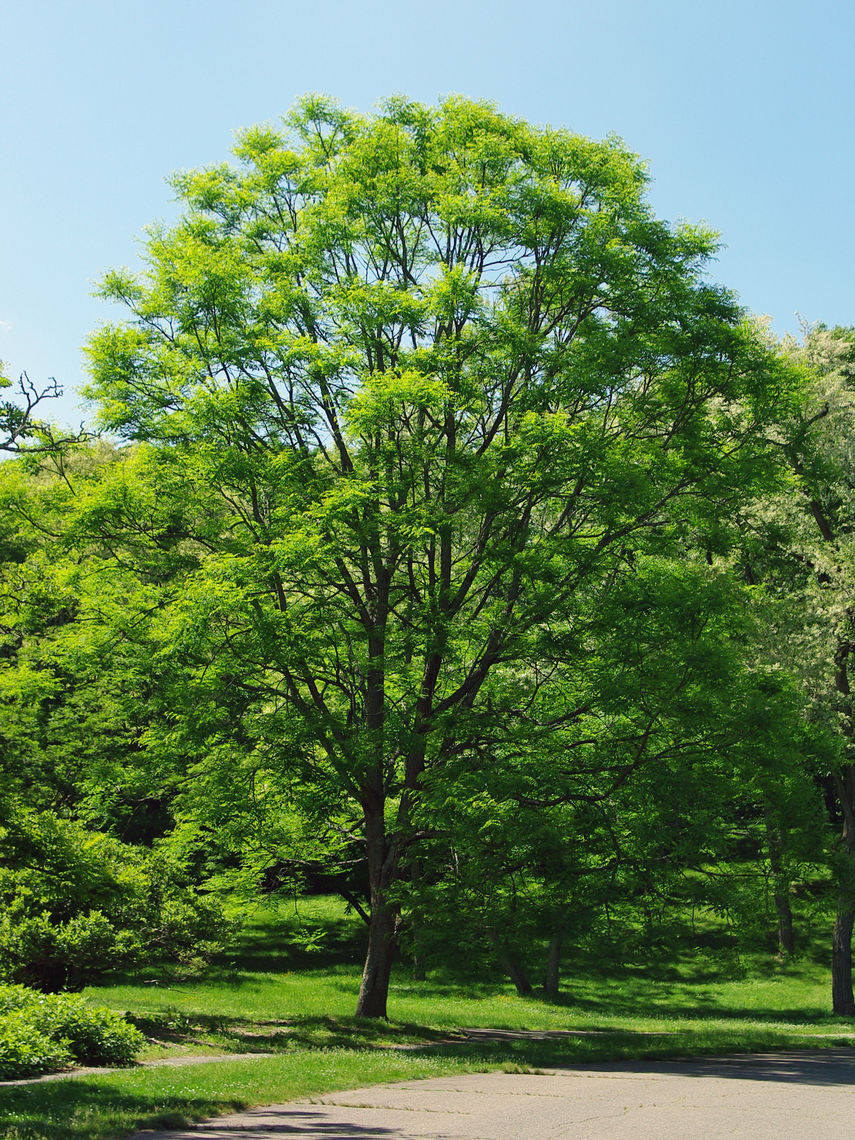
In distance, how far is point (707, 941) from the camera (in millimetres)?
33969

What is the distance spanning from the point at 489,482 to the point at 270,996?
1657 cm

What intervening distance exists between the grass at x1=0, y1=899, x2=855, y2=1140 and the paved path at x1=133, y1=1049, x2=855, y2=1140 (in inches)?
23.6

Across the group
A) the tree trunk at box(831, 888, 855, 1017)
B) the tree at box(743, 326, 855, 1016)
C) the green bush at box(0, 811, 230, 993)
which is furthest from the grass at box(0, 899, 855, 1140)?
the tree at box(743, 326, 855, 1016)

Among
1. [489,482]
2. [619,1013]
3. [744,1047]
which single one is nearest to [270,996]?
[619,1013]

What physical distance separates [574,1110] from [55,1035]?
610 cm

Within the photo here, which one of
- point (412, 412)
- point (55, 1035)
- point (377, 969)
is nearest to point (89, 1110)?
point (55, 1035)

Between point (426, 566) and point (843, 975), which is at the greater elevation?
point (426, 566)

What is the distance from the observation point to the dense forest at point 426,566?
14.1m

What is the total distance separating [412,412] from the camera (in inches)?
651

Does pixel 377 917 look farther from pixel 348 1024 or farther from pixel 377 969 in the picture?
pixel 348 1024

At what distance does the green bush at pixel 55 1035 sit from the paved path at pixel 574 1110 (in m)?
3.21

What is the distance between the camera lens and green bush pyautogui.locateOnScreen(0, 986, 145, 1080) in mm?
10070

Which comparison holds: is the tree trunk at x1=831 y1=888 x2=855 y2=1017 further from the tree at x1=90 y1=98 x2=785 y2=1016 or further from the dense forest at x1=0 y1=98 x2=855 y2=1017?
the tree at x1=90 y1=98 x2=785 y2=1016

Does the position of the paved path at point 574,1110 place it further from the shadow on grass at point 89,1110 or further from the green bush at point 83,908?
the green bush at point 83,908
